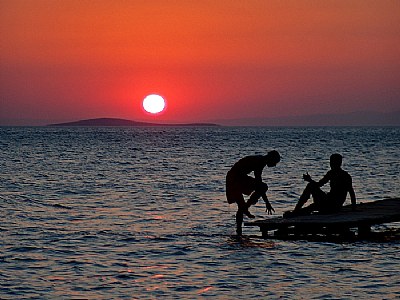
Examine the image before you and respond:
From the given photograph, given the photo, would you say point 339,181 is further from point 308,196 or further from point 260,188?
point 260,188

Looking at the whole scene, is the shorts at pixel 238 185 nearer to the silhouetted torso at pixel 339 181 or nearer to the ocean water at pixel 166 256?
the ocean water at pixel 166 256

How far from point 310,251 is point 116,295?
5286mm

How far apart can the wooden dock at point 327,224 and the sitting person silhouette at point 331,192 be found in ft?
0.80

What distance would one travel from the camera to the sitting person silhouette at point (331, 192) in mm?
18000

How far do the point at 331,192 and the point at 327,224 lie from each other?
1.44 m

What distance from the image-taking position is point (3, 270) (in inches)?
572

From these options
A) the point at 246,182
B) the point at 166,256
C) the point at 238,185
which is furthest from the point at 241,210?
the point at 166,256

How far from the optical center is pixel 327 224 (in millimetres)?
17172

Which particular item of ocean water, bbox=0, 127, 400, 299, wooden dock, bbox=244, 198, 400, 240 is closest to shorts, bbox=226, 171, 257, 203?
wooden dock, bbox=244, 198, 400, 240

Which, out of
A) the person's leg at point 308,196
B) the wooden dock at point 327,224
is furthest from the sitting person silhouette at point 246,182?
the person's leg at point 308,196

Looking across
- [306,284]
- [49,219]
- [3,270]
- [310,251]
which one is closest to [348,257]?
[310,251]

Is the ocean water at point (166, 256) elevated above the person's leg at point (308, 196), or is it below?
below

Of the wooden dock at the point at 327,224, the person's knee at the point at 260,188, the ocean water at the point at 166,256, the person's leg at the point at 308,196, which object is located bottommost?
the ocean water at the point at 166,256

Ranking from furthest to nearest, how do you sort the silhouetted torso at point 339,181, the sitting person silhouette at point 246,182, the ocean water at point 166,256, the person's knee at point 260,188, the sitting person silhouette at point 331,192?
the silhouetted torso at point 339,181 → the sitting person silhouette at point 331,192 → the person's knee at point 260,188 → the sitting person silhouette at point 246,182 → the ocean water at point 166,256
